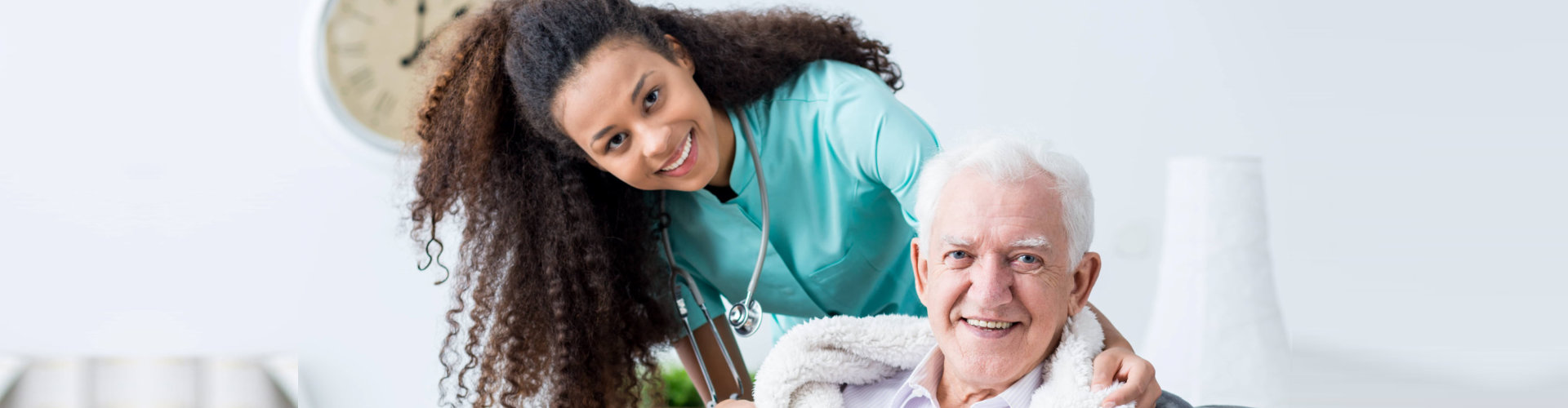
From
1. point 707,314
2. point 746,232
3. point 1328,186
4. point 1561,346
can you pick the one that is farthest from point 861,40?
point 1561,346

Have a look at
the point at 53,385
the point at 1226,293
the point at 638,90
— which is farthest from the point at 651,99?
the point at 53,385

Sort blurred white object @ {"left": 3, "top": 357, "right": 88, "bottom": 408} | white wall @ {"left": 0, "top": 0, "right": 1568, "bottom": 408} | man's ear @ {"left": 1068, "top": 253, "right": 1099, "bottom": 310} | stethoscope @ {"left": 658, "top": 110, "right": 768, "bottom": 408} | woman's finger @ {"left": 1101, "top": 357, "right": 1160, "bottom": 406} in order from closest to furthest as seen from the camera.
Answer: woman's finger @ {"left": 1101, "top": 357, "right": 1160, "bottom": 406}
man's ear @ {"left": 1068, "top": 253, "right": 1099, "bottom": 310}
stethoscope @ {"left": 658, "top": 110, "right": 768, "bottom": 408}
white wall @ {"left": 0, "top": 0, "right": 1568, "bottom": 408}
blurred white object @ {"left": 3, "top": 357, "right": 88, "bottom": 408}

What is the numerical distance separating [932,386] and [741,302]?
34 centimetres

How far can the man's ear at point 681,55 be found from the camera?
1.39 metres

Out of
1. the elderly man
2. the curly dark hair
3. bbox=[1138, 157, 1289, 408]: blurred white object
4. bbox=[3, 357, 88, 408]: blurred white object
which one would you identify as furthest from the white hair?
bbox=[3, 357, 88, 408]: blurred white object

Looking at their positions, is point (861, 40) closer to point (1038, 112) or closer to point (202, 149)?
point (1038, 112)

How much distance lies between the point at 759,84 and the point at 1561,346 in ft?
7.23

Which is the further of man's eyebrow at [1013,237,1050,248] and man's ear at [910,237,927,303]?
man's ear at [910,237,927,303]

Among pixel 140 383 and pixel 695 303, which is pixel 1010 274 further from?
pixel 140 383

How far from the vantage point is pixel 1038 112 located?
3025mm

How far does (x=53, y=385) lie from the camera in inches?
119

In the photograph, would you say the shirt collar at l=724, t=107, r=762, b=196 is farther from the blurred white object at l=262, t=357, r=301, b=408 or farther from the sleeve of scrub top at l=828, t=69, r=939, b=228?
the blurred white object at l=262, t=357, r=301, b=408

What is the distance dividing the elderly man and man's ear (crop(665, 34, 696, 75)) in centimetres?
36

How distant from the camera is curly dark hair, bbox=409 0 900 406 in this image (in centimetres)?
141
